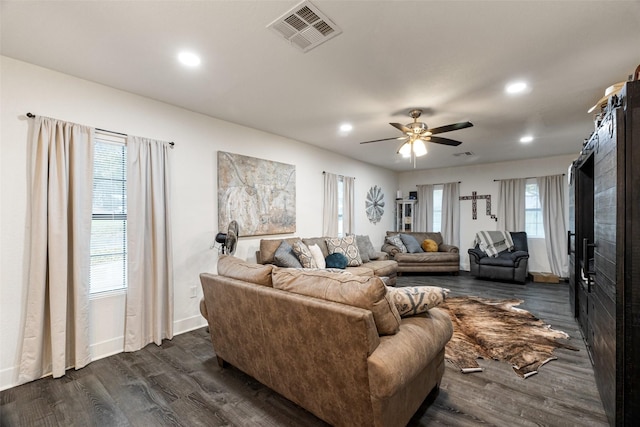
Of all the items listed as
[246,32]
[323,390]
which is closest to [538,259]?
[323,390]

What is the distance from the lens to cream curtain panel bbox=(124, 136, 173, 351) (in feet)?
9.61

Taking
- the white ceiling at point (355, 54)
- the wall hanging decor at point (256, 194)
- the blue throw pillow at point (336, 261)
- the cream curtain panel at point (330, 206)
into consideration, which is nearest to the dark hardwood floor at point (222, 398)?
the wall hanging decor at point (256, 194)

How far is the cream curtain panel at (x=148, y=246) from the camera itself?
9.61ft

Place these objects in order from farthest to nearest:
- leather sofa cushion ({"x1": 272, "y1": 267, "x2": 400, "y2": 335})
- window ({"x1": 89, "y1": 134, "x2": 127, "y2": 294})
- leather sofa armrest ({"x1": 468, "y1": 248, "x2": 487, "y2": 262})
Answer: leather sofa armrest ({"x1": 468, "y1": 248, "x2": 487, "y2": 262}) → window ({"x1": 89, "y1": 134, "x2": 127, "y2": 294}) → leather sofa cushion ({"x1": 272, "y1": 267, "x2": 400, "y2": 335})

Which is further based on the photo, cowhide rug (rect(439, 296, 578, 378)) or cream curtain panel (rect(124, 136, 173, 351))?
cream curtain panel (rect(124, 136, 173, 351))

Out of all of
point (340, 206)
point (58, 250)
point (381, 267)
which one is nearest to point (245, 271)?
point (58, 250)

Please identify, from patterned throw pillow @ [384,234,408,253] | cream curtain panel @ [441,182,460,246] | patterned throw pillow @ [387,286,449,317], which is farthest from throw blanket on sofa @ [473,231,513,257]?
patterned throw pillow @ [387,286,449,317]

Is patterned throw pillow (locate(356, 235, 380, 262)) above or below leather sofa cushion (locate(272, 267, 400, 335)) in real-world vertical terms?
below

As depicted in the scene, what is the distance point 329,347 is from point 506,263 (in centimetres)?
547

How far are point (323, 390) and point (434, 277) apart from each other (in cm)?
529

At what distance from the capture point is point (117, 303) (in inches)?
114

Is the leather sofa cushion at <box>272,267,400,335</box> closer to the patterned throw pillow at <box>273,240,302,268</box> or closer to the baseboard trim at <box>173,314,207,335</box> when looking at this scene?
the patterned throw pillow at <box>273,240,302,268</box>

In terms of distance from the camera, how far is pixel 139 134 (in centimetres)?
307

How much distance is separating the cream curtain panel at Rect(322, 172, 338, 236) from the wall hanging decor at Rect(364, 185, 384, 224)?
1348 millimetres
